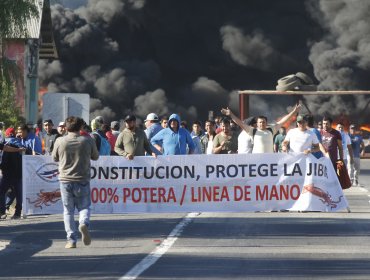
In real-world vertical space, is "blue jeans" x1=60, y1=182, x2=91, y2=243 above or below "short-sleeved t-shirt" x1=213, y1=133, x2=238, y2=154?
below

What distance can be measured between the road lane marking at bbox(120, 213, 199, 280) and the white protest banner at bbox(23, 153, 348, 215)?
3.70ft

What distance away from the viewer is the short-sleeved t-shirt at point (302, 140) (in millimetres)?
18312

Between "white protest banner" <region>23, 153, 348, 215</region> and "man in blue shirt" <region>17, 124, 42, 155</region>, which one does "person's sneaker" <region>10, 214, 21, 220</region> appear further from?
"man in blue shirt" <region>17, 124, 42, 155</region>

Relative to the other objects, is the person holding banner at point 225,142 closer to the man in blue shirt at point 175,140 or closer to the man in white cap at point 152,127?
the man in blue shirt at point 175,140

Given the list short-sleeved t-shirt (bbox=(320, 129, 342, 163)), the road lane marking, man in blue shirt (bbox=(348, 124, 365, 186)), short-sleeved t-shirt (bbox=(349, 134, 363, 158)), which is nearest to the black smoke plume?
man in blue shirt (bbox=(348, 124, 365, 186))

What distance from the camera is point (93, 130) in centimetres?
2017

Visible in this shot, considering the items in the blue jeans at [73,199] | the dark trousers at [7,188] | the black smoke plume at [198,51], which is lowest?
the blue jeans at [73,199]

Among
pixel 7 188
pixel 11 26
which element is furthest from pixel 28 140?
pixel 11 26

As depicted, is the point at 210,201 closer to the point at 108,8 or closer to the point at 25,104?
the point at 25,104

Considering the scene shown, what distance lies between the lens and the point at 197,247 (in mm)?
13047

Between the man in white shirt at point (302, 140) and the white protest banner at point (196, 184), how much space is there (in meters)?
0.20

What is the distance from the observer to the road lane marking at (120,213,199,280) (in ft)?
35.3

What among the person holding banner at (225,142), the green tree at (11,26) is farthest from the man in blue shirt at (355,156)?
the green tree at (11,26)

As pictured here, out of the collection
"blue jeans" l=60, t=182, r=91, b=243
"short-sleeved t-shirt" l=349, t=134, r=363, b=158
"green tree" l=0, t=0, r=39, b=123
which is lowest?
→ "blue jeans" l=60, t=182, r=91, b=243
